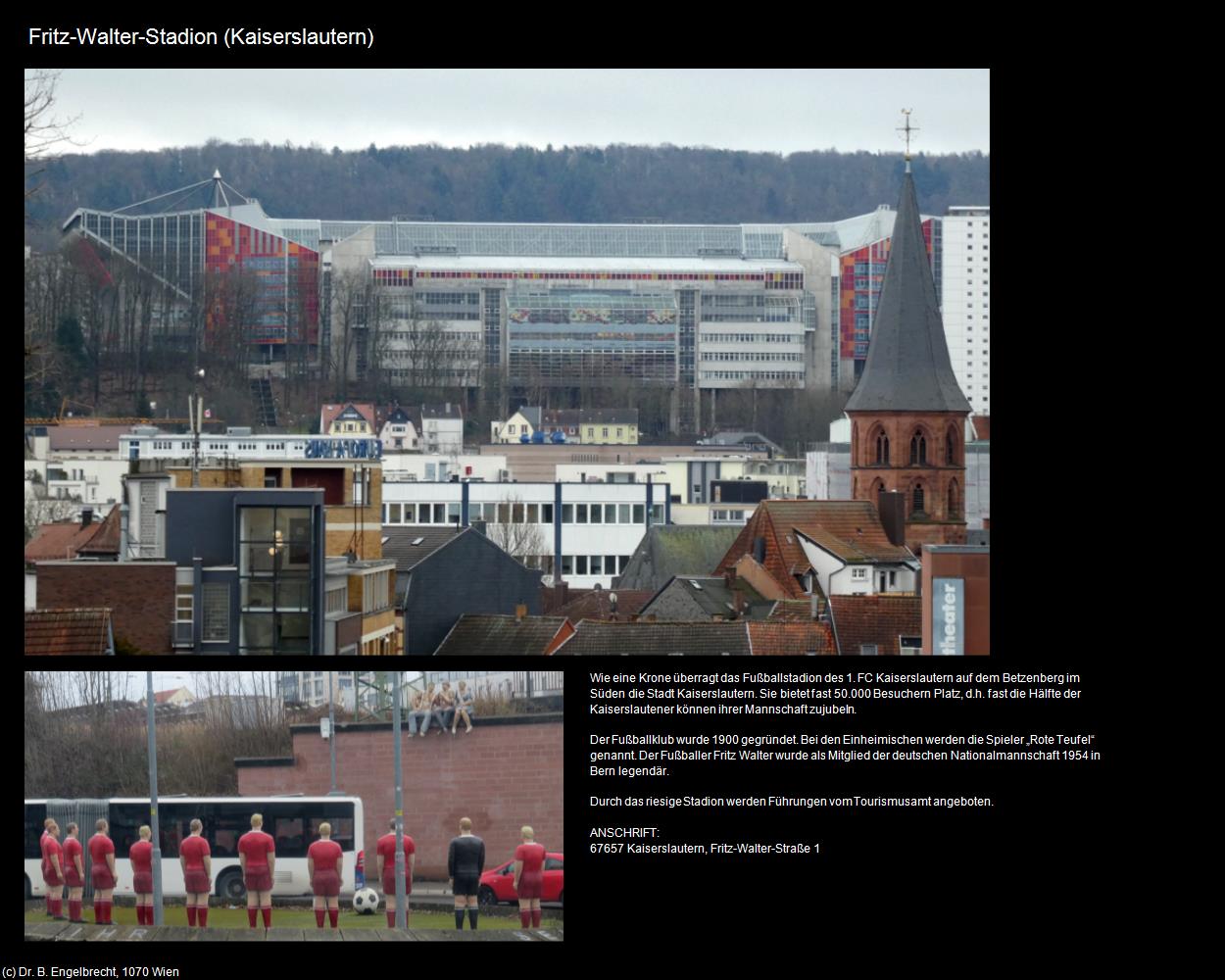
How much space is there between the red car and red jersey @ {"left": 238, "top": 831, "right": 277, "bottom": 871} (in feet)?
1.11

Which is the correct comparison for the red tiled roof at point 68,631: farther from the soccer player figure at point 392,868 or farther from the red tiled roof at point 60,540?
the red tiled roof at point 60,540

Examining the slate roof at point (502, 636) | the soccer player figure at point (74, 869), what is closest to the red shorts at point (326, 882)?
the soccer player figure at point (74, 869)

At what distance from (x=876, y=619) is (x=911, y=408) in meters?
14.0

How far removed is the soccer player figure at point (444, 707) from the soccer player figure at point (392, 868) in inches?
9.8

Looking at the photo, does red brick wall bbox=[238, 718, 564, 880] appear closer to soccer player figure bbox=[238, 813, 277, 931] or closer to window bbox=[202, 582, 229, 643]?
soccer player figure bbox=[238, 813, 277, 931]

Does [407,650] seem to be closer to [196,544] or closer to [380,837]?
[196,544]

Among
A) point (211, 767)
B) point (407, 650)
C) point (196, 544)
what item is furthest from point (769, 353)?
point (211, 767)

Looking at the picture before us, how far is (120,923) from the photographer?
9.16ft

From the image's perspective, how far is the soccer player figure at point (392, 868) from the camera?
2.88 meters

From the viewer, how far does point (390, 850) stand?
2.99m

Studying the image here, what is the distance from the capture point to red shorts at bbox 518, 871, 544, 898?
9.23ft

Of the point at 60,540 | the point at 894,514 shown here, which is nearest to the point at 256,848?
the point at 60,540

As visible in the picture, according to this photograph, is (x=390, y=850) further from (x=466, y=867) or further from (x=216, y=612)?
(x=216, y=612)

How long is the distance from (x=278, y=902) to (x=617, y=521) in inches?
901
